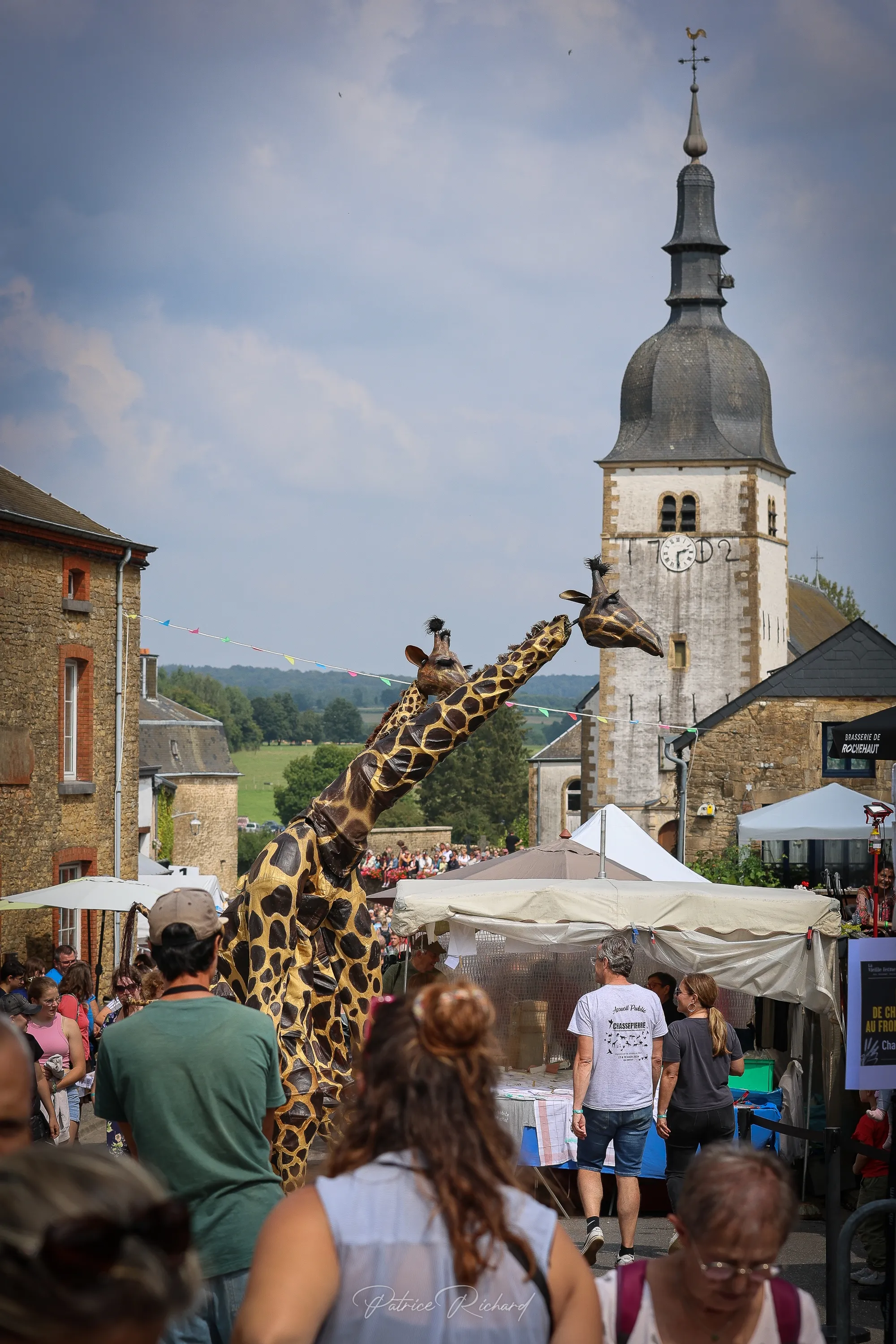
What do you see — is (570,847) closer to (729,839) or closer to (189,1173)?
(189,1173)

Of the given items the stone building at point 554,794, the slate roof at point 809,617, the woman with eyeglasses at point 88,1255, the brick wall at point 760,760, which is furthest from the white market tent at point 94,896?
the stone building at point 554,794

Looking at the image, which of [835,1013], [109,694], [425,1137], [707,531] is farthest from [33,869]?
[707,531]

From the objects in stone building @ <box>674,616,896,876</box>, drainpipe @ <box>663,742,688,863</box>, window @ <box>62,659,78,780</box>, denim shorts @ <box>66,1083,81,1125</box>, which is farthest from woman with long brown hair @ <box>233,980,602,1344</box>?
drainpipe @ <box>663,742,688,863</box>

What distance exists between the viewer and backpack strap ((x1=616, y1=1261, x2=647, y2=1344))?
10.2ft

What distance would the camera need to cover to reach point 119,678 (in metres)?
24.6

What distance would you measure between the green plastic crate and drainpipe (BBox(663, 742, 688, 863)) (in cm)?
2385

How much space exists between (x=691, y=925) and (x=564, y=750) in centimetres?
7318

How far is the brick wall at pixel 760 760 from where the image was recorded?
35344 millimetres

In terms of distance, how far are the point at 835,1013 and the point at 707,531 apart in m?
42.9

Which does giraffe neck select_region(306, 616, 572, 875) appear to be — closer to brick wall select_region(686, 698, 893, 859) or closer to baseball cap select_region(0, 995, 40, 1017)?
baseball cap select_region(0, 995, 40, 1017)

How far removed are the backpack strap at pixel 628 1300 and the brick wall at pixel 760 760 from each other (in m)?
32.2

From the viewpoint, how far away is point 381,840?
7031cm

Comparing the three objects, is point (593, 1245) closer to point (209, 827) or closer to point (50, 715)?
point (50, 715)

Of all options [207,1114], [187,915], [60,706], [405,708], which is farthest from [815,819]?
[207,1114]
